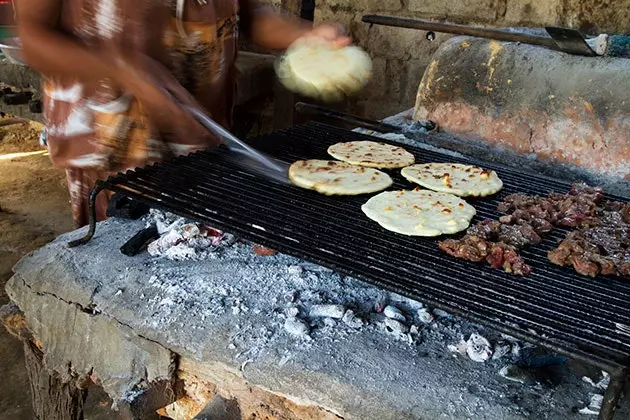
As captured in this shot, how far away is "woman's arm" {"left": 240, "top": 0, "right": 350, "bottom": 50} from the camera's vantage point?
3.42m

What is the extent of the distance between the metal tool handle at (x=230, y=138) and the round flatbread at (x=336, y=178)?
0.36 feet

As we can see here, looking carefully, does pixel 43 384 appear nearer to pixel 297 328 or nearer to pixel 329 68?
pixel 297 328

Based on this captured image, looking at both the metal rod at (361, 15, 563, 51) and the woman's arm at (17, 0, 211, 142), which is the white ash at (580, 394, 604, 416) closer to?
the woman's arm at (17, 0, 211, 142)

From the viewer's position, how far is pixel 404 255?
1.87 metres

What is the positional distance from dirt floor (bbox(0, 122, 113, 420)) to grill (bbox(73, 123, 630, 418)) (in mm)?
1989

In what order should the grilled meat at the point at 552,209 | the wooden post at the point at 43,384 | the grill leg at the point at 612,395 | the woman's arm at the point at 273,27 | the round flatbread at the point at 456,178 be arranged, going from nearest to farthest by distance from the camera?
the grill leg at the point at 612,395
the grilled meat at the point at 552,209
the wooden post at the point at 43,384
the round flatbread at the point at 456,178
the woman's arm at the point at 273,27

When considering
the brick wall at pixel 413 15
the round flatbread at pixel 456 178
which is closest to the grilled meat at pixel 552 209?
the round flatbread at pixel 456 178

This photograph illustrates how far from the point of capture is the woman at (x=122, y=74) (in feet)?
8.16

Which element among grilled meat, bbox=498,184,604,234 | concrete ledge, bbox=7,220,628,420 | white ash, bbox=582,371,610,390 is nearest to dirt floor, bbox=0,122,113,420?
concrete ledge, bbox=7,220,628,420

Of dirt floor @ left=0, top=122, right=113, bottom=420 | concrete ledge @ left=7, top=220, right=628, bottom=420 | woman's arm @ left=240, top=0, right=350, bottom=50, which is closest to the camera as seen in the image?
concrete ledge @ left=7, top=220, right=628, bottom=420

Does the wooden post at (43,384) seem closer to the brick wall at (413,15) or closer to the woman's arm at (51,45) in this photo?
the woman's arm at (51,45)

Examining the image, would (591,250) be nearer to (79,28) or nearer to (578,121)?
(578,121)

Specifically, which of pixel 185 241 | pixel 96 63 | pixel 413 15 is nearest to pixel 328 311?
pixel 185 241

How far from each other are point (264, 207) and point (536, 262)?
959mm
